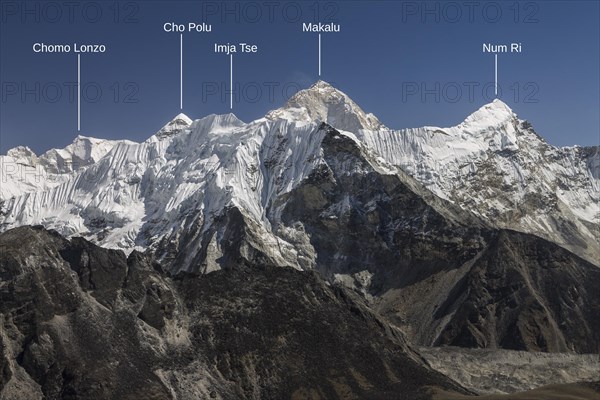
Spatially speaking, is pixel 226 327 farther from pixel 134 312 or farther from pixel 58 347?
pixel 58 347

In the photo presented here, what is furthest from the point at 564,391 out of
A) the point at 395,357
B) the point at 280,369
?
the point at 280,369

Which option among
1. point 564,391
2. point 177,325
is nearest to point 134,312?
point 177,325

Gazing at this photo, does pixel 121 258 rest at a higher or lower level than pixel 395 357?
higher

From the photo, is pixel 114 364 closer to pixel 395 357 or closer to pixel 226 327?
pixel 226 327

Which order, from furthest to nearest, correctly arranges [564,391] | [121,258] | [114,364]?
1. [121,258]
2. [564,391]
3. [114,364]

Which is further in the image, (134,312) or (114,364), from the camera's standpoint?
(134,312)

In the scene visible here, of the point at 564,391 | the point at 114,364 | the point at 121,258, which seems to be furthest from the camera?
the point at 121,258
